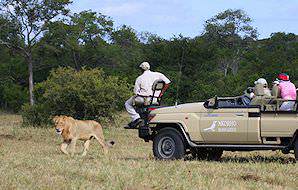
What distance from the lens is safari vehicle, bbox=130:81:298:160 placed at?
1179cm

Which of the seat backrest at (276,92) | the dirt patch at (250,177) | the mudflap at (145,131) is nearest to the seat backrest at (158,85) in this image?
the mudflap at (145,131)

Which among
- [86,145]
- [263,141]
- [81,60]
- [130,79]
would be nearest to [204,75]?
[130,79]

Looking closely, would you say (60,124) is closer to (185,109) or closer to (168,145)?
(168,145)

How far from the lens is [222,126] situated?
12211 mm

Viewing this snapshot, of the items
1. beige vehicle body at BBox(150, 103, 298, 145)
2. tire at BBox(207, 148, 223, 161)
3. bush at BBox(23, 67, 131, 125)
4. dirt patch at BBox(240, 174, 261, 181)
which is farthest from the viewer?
bush at BBox(23, 67, 131, 125)

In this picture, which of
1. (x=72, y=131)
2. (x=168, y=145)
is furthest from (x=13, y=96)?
(x=168, y=145)

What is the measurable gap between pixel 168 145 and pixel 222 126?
4.30 feet

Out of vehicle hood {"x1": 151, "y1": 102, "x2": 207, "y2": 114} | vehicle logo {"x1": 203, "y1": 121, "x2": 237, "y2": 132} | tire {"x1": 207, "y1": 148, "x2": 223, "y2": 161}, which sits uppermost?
vehicle hood {"x1": 151, "y1": 102, "x2": 207, "y2": 114}

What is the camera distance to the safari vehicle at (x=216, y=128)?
A: 11789 mm

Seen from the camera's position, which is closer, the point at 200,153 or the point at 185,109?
the point at 185,109

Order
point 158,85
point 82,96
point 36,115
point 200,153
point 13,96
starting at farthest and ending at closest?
point 13,96
point 36,115
point 82,96
point 158,85
point 200,153

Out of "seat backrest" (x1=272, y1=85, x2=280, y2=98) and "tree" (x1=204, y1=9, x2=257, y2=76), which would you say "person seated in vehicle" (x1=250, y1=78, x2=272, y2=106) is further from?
"tree" (x1=204, y1=9, x2=257, y2=76)

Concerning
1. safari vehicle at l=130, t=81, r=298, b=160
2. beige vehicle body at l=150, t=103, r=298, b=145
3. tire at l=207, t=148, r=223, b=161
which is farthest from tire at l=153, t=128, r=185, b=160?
tire at l=207, t=148, r=223, b=161

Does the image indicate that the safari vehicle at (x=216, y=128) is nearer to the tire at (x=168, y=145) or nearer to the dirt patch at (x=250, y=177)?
the tire at (x=168, y=145)
